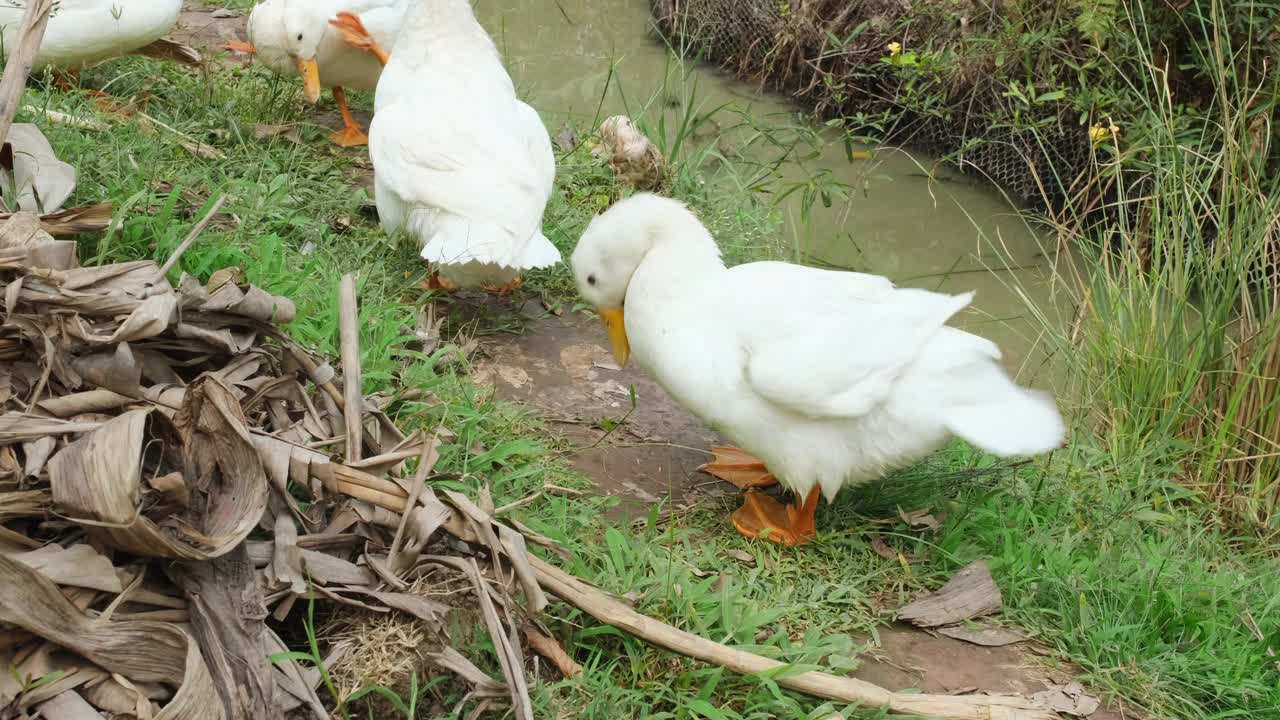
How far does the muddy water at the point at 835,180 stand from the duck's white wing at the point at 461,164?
4.73 ft

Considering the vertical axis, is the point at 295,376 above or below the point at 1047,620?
above

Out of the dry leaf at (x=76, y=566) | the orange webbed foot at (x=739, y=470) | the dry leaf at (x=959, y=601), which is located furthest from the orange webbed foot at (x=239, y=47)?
the dry leaf at (x=959, y=601)

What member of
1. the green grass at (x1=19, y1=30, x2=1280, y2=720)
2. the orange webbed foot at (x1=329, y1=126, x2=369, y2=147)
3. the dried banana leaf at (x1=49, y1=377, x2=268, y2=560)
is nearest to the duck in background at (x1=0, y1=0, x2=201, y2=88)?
the green grass at (x1=19, y1=30, x2=1280, y2=720)

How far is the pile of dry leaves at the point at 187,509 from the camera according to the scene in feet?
6.62

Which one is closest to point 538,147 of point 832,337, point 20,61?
point 832,337

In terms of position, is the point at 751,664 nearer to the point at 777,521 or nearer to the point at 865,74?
the point at 777,521

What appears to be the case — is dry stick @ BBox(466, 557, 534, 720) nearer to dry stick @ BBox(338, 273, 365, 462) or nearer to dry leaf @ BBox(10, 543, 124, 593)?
dry stick @ BBox(338, 273, 365, 462)

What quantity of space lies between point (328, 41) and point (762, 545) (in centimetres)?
332

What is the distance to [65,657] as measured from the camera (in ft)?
6.66

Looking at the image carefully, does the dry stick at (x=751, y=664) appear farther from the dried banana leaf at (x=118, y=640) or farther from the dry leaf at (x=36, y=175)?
the dry leaf at (x=36, y=175)

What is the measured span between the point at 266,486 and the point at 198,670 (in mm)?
388

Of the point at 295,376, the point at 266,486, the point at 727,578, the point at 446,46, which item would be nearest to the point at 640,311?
the point at 727,578

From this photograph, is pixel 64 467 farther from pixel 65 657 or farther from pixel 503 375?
pixel 503 375

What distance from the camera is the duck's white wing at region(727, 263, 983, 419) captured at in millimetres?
2918
